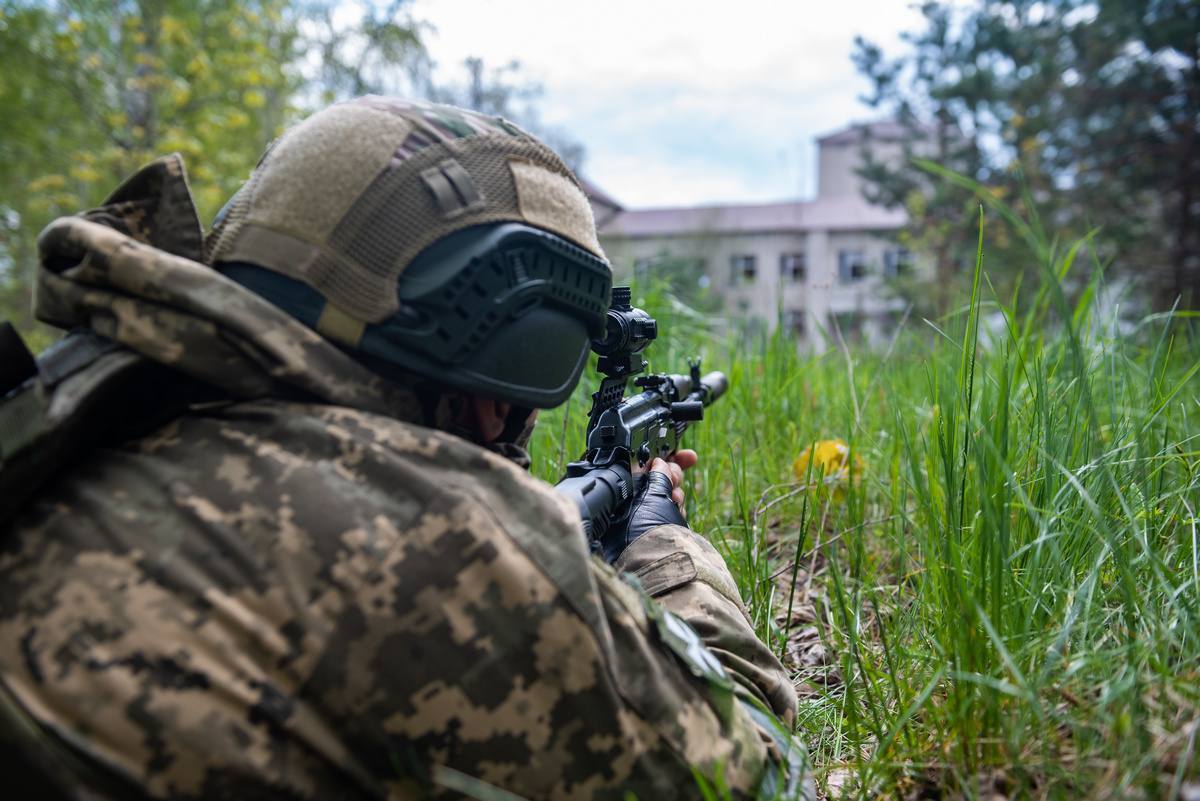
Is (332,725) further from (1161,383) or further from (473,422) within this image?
(1161,383)

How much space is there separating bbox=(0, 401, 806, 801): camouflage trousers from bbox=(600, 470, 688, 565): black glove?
0.64 meters

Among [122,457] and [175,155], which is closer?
[122,457]

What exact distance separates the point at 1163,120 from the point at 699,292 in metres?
7.42

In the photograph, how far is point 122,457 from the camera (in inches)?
51.2

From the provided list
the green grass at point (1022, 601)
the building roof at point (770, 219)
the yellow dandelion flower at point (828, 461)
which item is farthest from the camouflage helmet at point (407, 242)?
the building roof at point (770, 219)

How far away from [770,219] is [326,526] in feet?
146

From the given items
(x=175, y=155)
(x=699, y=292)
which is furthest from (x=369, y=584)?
(x=699, y=292)

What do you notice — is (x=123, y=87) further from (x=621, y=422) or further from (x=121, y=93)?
(x=621, y=422)

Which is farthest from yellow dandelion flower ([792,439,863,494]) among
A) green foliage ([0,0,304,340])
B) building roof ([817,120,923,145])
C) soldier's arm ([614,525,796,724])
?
building roof ([817,120,923,145])

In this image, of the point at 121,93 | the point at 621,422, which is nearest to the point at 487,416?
the point at 621,422

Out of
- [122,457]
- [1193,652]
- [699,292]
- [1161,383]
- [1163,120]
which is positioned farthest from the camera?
[1163,120]

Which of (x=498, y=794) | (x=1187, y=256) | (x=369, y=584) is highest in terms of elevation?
(x=1187, y=256)

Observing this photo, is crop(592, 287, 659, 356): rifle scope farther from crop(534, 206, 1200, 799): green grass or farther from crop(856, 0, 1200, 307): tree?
crop(856, 0, 1200, 307): tree

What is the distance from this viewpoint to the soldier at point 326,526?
44.1 inches
